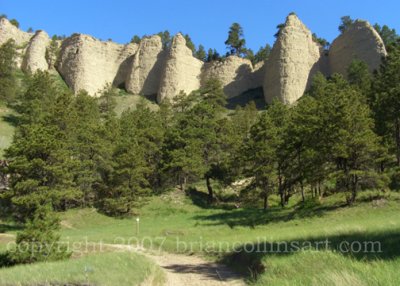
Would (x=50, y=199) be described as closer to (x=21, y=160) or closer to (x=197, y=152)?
(x=21, y=160)

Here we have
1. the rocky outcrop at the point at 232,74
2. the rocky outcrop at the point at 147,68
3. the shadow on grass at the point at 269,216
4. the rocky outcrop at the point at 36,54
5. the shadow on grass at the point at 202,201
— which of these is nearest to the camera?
the shadow on grass at the point at 269,216

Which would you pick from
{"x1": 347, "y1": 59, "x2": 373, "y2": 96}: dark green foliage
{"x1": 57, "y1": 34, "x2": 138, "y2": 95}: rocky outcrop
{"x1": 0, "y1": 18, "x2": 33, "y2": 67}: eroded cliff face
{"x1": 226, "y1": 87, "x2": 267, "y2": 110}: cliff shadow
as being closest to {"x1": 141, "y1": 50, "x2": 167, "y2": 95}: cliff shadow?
{"x1": 57, "y1": 34, "x2": 138, "y2": 95}: rocky outcrop

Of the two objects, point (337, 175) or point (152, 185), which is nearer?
point (337, 175)

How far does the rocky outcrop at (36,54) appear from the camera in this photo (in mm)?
85812

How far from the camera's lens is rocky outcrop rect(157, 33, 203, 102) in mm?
85062

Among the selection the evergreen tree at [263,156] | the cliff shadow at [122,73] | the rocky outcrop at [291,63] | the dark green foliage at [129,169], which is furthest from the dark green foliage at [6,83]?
the rocky outcrop at [291,63]

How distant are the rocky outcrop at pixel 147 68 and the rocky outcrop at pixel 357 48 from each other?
38.3m

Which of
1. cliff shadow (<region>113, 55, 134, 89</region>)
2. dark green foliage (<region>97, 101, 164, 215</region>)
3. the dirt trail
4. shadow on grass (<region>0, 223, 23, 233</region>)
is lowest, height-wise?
the dirt trail

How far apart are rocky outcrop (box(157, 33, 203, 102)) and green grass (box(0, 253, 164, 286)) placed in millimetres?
70726

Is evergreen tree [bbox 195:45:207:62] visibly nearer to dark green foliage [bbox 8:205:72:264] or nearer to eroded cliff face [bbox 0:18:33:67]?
eroded cliff face [bbox 0:18:33:67]

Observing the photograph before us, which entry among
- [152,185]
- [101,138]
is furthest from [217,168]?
[101,138]

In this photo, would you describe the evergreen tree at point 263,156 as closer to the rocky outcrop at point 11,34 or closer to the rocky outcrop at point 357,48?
the rocky outcrop at point 357,48

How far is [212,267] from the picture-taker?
53.5ft

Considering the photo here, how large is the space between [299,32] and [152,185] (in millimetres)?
52755
